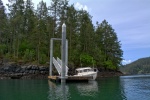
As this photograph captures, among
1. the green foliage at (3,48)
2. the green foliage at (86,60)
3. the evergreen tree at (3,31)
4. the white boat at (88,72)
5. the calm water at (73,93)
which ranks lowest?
the calm water at (73,93)

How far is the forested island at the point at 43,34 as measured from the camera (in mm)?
75875

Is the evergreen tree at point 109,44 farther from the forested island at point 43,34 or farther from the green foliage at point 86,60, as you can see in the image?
the green foliage at point 86,60

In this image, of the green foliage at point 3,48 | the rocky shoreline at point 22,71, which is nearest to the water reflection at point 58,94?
the rocky shoreline at point 22,71

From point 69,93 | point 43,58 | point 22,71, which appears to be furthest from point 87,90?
point 43,58

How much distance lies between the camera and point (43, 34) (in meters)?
75.4

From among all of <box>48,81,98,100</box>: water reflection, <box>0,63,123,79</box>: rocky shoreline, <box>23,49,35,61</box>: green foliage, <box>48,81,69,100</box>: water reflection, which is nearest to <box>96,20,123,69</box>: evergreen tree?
<box>23,49,35,61</box>: green foliage

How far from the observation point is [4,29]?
8012cm

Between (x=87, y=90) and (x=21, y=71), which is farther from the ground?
(x=21, y=71)

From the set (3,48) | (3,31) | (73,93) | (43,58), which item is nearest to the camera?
(73,93)

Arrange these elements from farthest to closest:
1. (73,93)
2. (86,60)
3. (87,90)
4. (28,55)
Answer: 1. (86,60)
2. (28,55)
3. (87,90)
4. (73,93)

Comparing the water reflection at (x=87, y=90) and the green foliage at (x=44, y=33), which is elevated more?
the green foliage at (x=44, y=33)

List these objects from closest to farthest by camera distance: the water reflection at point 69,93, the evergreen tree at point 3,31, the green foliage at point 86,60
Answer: the water reflection at point 69,93 < the evergreen tree at point 3,31 < the green foliage at point 86,60

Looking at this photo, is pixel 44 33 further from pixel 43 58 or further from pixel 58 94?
pixel 58 94

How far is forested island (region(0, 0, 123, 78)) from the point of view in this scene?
75875 mm
